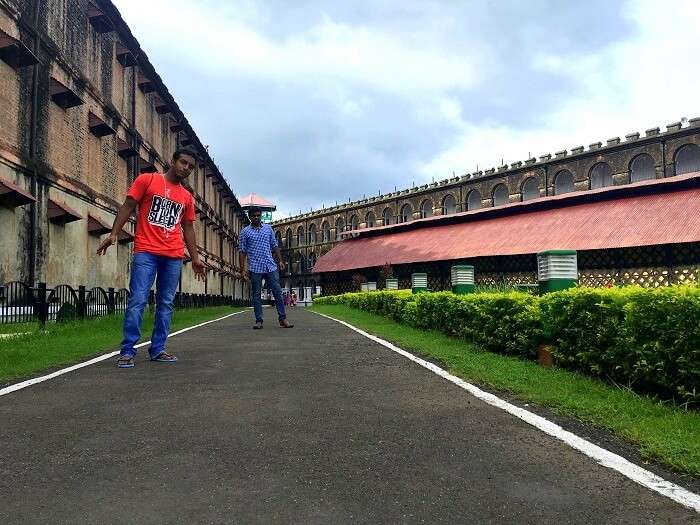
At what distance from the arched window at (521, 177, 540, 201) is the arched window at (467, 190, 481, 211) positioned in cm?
478

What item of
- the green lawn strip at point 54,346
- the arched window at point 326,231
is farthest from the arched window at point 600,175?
the green lawn strip at point 54,346

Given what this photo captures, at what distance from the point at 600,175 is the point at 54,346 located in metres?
42.1

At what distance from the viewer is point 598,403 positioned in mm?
4301

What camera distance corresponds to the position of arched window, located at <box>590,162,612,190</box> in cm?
4228

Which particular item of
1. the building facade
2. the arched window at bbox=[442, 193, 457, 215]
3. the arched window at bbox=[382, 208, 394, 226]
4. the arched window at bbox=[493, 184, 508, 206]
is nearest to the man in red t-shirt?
the building facade

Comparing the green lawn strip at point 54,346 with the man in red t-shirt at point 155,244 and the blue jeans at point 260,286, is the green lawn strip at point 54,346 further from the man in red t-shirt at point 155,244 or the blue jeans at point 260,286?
the blue jeans at point 260,286

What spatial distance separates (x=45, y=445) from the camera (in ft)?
10.3

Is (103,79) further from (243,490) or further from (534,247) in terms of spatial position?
(243,490)

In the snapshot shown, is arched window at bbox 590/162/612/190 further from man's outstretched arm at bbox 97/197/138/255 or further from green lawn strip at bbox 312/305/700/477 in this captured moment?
man's outstretched arm at bbox 97/197/138/255

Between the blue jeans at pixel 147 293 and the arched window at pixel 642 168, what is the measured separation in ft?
132

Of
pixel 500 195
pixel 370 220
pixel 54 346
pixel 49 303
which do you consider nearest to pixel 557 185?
pixel 500 195

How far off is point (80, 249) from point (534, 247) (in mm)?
19549

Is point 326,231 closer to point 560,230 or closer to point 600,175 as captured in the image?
point 600,175

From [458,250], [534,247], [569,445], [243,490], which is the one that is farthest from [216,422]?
[458,250]
